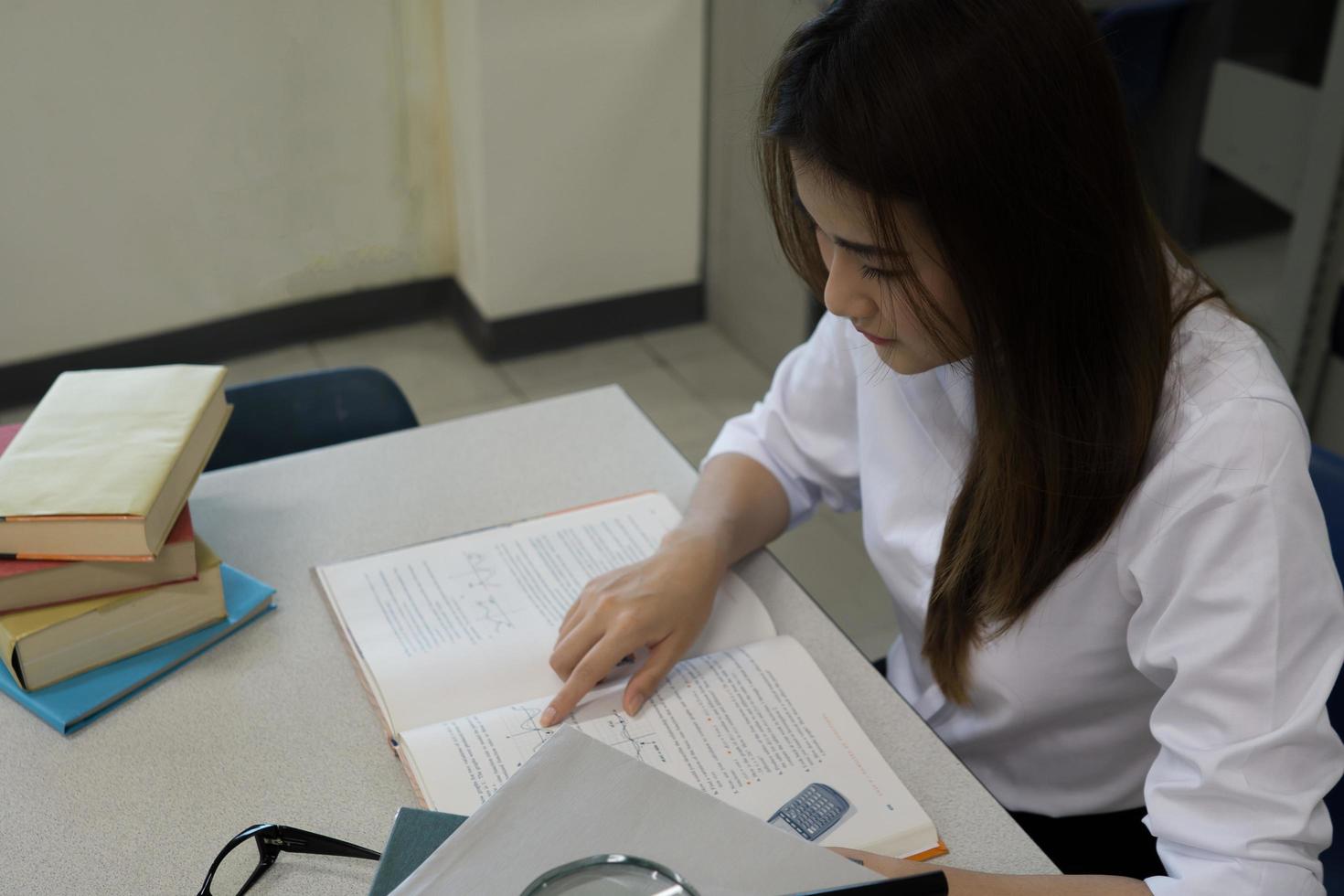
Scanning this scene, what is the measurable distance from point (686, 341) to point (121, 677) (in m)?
2.49

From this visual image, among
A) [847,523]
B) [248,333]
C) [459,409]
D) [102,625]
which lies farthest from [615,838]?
[248,333]

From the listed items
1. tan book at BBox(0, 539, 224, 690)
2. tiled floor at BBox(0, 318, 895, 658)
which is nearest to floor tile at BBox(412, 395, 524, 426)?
tiled floor at BBox(0, 318, 895, 658)

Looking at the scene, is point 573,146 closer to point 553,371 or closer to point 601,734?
point 553,371

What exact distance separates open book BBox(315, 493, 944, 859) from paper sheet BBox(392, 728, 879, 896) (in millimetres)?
156

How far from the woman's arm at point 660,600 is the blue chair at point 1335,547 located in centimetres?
50

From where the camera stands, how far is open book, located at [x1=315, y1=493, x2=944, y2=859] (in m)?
0.89

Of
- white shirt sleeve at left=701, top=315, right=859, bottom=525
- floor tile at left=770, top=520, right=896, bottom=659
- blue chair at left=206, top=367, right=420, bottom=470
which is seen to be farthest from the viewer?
floor tile at left=770, top=520, right=896, bottom=659

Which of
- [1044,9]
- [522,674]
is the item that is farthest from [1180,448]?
[522,674]

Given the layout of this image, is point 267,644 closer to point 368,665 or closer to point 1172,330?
point 368,665

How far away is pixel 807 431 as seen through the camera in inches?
50.5

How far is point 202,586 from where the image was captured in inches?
41.1

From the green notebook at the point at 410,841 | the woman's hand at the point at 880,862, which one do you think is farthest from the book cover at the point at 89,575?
the woman's hand at the point at 880,862

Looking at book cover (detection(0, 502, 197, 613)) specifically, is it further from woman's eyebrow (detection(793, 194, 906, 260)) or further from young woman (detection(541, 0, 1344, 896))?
woman's eyebrow (detection(793, 194, 906, 260))

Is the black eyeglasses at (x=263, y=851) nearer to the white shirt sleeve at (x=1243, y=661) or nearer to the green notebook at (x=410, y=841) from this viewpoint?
the green notebook at (x=410, y=841)
